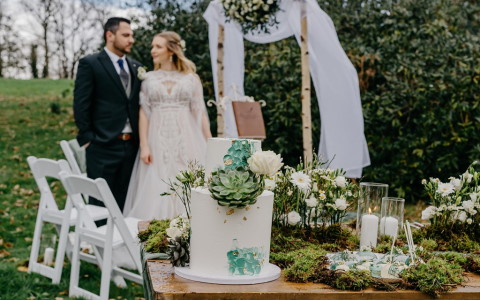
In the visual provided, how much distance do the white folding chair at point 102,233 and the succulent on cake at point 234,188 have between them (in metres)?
1.79

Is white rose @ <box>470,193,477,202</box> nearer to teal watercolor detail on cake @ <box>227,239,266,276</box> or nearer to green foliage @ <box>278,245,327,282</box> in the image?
green foliage @ <box>278,245,327,282</box>

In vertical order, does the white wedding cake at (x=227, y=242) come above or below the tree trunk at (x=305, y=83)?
below

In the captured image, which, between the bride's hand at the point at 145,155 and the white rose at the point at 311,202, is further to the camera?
the bride's hand at the point at 145,155

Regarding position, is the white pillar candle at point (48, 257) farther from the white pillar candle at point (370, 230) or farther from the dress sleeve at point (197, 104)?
the white pillar candle at point (370, 230)

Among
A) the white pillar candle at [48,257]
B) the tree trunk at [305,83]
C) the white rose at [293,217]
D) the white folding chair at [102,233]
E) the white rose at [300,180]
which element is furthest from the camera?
the tree trunk at [305,83]

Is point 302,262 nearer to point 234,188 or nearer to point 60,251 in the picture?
point 234,188

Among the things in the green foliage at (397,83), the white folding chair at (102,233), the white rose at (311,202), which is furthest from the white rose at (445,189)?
the green foliage at (397,83)

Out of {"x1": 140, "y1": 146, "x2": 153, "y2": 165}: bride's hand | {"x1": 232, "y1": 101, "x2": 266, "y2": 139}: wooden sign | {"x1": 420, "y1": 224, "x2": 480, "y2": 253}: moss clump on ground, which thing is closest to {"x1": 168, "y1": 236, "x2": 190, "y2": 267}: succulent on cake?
{"x1": 420, "y1": 224, "x2": 480, "y2": 253}: moss clump on ground

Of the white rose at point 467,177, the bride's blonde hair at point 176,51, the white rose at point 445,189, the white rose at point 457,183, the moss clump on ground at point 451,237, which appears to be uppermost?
the bride's blonde hair at point 176,51

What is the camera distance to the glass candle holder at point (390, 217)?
102 inches

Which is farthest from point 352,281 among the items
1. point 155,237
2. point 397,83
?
point 397,83

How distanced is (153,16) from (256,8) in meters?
4.52

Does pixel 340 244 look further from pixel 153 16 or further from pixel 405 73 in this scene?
pixel 153 16

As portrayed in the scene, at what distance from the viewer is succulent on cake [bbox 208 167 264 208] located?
6.34 feet
